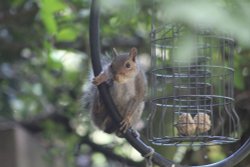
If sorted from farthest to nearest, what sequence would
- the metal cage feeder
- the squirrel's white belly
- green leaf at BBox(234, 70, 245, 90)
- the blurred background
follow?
the blurred background < green leaf at BBox(234, 70, 245, 90) < the squirrel's white belly < the metal cage feeder

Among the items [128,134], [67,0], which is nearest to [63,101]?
[67,0]

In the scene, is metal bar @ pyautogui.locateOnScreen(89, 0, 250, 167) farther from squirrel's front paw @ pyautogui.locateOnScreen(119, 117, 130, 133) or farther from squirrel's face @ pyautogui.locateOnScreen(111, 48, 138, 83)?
squirrel's face @ pyautogui.locateOnScreen(111, 48, 138, 83)

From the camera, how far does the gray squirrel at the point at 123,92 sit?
8.43 ft

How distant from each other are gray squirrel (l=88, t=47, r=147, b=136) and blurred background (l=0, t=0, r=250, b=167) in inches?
15.6

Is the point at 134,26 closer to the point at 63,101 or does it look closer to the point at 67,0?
the point at 67,0

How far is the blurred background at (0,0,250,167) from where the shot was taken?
11.4 feet

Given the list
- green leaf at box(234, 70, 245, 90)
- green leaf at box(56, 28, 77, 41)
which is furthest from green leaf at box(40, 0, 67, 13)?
green leaf at box(234, 70, 245, 90)

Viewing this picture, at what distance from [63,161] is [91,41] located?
206 cm

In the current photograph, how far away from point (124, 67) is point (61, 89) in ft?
5.68

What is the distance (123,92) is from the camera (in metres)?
2.77

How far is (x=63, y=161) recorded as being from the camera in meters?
4.04

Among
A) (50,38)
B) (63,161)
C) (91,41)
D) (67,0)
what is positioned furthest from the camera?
(63,161)

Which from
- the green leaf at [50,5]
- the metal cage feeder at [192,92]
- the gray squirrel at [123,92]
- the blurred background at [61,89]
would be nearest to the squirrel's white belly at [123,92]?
the gray squirrel at [123,92]

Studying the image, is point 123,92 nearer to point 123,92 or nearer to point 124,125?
point 123,92
